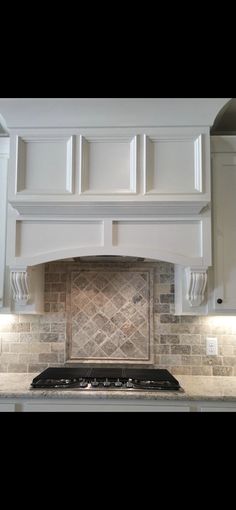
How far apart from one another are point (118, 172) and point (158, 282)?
2.80ft

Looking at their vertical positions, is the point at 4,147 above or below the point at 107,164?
above

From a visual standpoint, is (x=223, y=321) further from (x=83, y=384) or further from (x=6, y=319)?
(x=6, y=319)

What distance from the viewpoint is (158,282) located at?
2.38 metres

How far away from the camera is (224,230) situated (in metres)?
2.10

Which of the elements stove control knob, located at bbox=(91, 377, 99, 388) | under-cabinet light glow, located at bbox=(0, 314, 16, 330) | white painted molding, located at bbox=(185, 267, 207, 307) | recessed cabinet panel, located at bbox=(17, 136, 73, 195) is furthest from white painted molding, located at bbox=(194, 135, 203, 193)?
under-cabinet light glow, located at bbox=(0, 314, 16, 330)

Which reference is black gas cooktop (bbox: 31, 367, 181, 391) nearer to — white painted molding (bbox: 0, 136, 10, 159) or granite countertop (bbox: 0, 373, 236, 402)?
granite countertop (bbox: 0, 373, 236, 402)

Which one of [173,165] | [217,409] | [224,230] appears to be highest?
[173,165]

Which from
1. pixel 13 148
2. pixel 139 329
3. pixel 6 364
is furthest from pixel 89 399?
pixel 13 148

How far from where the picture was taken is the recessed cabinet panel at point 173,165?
6.54 feet

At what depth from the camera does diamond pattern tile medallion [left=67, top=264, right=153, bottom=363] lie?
7.66ft

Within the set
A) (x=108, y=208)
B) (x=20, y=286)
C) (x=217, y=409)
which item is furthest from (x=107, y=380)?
(x=108, y=208)

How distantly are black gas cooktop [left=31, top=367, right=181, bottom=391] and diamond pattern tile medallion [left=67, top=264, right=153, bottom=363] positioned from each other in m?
0.17

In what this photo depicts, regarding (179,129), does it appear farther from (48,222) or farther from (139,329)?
(139,329)

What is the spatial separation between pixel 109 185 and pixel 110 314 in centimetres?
93
